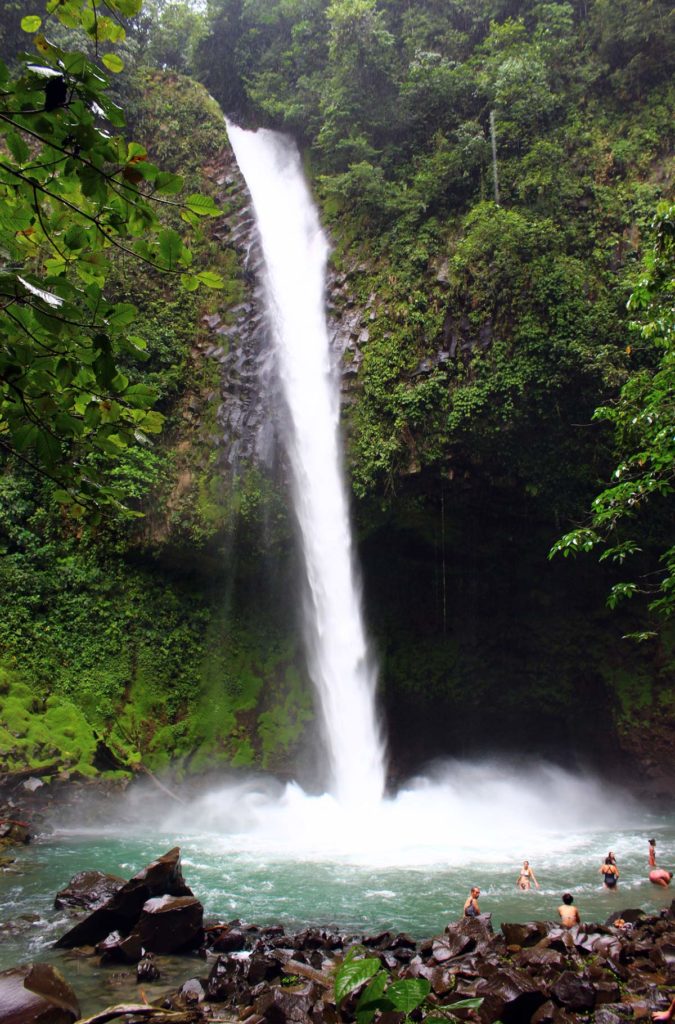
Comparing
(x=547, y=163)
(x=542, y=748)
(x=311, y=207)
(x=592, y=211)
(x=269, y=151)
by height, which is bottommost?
(x=542, y=748)

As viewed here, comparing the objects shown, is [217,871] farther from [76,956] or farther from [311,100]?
[311,100]

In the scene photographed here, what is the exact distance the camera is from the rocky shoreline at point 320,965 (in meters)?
4.19

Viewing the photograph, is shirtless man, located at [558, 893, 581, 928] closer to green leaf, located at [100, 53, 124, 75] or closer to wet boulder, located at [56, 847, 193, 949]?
wet boulder, located at [56, 847, 193, 949]

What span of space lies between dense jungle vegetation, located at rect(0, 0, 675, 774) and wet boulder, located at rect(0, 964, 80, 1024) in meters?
8.58

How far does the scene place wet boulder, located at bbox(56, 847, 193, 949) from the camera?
20.6 feet

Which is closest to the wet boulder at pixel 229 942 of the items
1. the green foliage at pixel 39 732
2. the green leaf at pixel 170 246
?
the green leaf at pixel 170 246

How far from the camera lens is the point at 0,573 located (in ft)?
45.5

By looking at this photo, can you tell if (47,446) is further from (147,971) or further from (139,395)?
(147,971)

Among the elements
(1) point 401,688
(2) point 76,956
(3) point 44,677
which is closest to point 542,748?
(1) point 401,688

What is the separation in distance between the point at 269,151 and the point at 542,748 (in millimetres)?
18815

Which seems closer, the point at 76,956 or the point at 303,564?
the point at 76,956

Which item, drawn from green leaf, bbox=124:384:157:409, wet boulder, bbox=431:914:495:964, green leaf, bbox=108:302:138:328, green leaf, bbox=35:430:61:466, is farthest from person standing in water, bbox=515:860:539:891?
green leaf, bbox=108:302:138:328

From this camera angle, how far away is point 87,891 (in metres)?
7.48

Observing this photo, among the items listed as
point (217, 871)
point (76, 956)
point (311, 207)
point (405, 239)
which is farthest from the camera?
point (311, 207)
